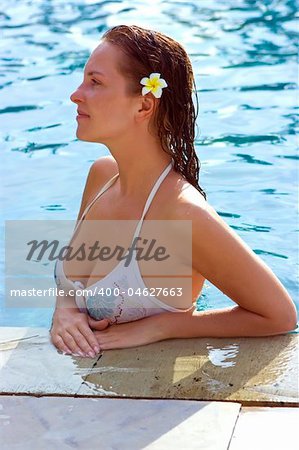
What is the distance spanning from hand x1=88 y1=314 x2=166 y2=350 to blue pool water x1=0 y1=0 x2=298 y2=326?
1003 mm

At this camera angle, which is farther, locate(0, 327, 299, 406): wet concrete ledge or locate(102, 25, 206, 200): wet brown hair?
locate(102, 25, 206, 200): wet brown hair

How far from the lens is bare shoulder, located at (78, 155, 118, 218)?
377 centimetres

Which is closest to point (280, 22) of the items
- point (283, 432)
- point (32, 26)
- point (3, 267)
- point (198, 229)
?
point (32, 26)

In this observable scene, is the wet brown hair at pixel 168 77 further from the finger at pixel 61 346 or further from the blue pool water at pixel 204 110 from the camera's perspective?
the blue pool water at pixel 204 110

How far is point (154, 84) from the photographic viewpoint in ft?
10.7

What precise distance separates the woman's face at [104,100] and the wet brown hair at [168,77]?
0.03m

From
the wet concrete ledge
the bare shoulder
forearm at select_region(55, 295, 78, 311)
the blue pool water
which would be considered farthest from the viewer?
the blue pool water

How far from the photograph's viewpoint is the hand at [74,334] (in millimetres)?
3283

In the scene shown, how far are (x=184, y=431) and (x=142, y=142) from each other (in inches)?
40.5

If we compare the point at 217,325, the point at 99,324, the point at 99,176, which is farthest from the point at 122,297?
the point at 99,176

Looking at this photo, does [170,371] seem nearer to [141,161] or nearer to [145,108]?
[141,161]

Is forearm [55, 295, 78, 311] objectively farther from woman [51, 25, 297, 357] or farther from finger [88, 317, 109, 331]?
finger [88, 317, 109, 331]

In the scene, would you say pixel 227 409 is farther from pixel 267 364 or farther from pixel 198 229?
pixel 198 229

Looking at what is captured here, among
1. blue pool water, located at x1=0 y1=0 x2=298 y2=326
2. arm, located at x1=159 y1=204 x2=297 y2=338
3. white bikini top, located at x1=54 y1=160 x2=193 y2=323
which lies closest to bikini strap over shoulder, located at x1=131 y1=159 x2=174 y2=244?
white bikini top, located at x1=54 y1=160 x2=193 y2=323
